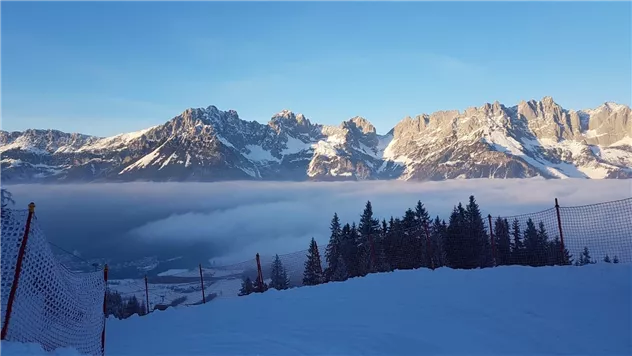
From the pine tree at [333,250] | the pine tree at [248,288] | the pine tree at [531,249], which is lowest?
the pine tree at [248,288]

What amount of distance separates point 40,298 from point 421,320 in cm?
755

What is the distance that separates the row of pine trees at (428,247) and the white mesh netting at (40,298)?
430 inches

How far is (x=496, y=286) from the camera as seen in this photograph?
38.4 ft

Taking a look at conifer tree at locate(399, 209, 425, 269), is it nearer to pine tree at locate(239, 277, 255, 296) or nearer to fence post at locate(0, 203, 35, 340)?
pine tree at locate(239, 277, 255, 296)

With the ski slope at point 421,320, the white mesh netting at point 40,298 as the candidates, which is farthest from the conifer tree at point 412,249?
the white mesh netting at point 40,298

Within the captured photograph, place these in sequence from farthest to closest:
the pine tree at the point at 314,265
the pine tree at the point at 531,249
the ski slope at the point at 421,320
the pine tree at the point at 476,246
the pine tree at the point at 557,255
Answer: the pine tree at the point at 476,246
the pine tree at the point at 314,265
the pine tree at the point at 531,249
the pine tree at the point at 557,255
the ski slope at the point at 421,320

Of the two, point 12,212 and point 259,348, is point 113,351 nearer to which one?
point 259,348

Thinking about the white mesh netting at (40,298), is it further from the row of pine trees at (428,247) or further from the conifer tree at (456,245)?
the conifer tree at (456,245)

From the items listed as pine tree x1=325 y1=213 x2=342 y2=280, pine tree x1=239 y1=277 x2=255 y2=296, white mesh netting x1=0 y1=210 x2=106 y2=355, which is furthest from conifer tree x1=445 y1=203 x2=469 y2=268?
white mesh netting x1=0 y1=210 x2=106 y2=355

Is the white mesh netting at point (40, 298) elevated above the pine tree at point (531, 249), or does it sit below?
above

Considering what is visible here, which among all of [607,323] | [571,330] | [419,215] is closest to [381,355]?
[571,330]

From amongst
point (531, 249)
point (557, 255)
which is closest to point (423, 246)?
point (531, 249)

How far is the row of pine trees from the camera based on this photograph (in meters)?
23.6

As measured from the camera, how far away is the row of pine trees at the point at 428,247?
77.4ft
